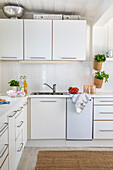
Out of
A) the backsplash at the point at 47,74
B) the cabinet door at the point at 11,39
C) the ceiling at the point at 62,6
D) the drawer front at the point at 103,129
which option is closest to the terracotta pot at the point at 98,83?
the backsplash at the point at 47,74

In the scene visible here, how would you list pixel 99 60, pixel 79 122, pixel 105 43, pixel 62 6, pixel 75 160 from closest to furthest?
pixel 75 160, pixel 79 122, pixel 62 6, pixel 99 60, pixel 105 43

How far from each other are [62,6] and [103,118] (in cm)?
211

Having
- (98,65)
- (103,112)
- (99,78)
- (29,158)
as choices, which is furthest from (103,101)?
(29,158)

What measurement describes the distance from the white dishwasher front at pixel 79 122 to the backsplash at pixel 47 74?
71 centimetres

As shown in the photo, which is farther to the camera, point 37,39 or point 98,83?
point 98,83

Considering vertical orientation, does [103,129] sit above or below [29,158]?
above

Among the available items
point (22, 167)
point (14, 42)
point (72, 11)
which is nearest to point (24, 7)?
point (14, 42)

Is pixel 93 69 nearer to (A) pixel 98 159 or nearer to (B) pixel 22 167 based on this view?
(A) pixel 98 159

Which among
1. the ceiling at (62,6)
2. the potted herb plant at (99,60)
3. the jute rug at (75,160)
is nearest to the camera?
the jute rug at (75,160)

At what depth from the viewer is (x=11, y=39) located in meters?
3.21

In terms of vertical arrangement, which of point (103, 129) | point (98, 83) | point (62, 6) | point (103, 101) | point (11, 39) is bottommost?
point (103, 129)

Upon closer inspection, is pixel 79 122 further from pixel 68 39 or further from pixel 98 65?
pixel 68 39

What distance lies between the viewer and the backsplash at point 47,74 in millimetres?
3605

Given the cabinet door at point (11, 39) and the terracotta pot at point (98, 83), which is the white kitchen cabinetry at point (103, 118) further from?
the cabinet door at point (11, 39)
